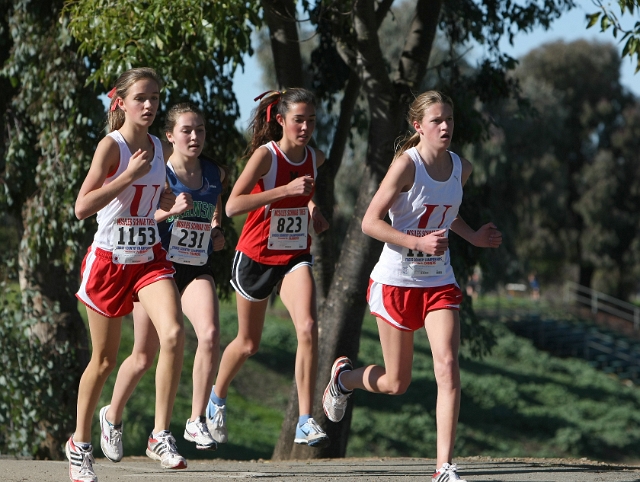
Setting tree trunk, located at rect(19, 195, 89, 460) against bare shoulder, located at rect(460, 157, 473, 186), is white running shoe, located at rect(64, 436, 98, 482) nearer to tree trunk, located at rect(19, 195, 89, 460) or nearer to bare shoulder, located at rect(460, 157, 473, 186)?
bare shoulder, located at rect(460, 157, 473, 186)

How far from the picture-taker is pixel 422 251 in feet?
17.2

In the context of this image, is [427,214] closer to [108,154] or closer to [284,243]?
[284,243]

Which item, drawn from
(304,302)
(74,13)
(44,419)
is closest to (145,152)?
(304,302)

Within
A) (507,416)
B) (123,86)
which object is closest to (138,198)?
(123,86)

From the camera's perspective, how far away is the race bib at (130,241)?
5.39m

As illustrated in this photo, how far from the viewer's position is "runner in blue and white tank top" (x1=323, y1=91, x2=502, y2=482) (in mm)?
5320

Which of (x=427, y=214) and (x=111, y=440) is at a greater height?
(x=427, y=214)

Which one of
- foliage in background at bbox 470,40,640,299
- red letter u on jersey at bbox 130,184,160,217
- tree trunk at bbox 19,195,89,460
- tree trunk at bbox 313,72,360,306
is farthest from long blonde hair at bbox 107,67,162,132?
foliage in background at bbox 470,40,640,299

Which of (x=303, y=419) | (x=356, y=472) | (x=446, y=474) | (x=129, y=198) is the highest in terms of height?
(x=129, y=198)

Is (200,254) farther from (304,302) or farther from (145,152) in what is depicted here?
(145,152)

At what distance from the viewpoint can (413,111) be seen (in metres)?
5.66

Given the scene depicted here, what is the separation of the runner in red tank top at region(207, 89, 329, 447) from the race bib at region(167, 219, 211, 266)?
0.88 feet

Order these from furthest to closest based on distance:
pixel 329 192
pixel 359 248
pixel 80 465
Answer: pixel 329 192 → pixel 359 248 → pixel 80 465

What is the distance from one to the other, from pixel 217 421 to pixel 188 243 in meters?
1.24
